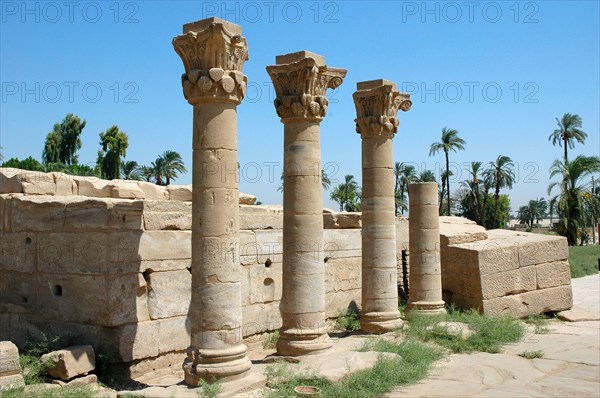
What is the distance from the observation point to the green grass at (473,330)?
35.9ft

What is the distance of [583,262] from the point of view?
28422mm

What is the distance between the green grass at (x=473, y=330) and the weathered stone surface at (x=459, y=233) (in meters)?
2.68

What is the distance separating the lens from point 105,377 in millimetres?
8906

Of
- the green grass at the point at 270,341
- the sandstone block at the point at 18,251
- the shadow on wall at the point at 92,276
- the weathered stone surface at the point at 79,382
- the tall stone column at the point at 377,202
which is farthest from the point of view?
the tall stone column at the point at 377,202

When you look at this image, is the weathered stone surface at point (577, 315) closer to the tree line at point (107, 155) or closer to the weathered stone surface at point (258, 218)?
the weathered stone surface at point (258, 218)

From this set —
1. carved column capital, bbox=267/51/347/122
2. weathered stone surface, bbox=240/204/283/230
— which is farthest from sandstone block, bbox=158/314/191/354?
carved column capital, bbox=267/51/347/122

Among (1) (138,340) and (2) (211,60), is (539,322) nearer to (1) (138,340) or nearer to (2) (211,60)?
(1) (138,340)

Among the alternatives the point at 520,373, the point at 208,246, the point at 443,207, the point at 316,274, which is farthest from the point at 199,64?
the point at 443,207

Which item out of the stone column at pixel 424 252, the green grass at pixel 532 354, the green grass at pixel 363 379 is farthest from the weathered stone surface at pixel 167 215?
the green grass at pixel 532 354

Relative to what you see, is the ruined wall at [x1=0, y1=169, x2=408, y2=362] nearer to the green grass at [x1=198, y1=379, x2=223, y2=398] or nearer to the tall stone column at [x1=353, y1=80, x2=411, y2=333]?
the green grass at [x1=198, y1=379, x2=223, y2=398]

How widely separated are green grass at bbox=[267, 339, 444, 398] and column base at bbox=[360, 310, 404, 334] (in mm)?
2139

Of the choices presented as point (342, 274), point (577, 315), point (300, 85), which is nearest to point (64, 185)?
point (300, 85)

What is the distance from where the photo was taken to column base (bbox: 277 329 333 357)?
969 centimetres

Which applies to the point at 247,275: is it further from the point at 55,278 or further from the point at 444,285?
the point at 444,285
